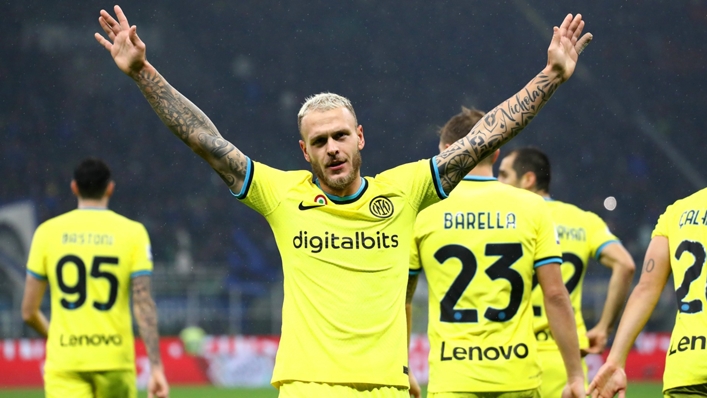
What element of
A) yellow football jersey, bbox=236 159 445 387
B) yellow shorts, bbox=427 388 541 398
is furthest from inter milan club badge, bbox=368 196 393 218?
yellow shorts, bbox=427 388 541 398

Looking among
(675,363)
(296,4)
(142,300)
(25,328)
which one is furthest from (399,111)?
(675,363)

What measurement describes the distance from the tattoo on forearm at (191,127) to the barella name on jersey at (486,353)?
1.63 m

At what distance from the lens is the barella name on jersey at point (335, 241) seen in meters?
3.45

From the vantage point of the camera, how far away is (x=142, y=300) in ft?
20.0

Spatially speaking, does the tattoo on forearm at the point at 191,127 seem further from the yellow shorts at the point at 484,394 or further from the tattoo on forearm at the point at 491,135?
the yellow shorts at the point at 484,394

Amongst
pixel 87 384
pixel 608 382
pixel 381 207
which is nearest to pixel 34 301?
pixel 87 384

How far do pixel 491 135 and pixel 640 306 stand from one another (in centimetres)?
107

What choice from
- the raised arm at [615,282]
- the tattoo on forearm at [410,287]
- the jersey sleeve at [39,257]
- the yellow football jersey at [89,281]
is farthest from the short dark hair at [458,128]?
the jersey sleeve at [39,257]

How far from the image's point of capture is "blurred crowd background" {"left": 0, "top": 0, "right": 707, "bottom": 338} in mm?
20625

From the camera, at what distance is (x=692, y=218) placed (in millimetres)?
3852

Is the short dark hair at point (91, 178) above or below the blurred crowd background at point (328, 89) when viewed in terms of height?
below

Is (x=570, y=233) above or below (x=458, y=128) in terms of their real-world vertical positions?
below

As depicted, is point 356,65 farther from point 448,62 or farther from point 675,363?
point 675,363

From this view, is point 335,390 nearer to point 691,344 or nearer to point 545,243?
point 691,344
